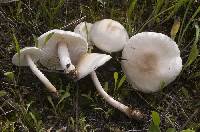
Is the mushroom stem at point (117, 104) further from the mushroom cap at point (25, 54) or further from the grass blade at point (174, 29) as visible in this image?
the grass blade at point (174, 29)

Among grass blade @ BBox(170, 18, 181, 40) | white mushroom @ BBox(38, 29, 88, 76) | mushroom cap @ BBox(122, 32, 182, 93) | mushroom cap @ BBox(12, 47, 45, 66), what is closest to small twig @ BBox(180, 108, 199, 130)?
mushroom cap @ BBox(122, 32, 182, 93)

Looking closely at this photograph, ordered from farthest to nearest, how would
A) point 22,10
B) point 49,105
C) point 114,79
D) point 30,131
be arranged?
point 22,10, point 114,79, point 49,105, point 30,131

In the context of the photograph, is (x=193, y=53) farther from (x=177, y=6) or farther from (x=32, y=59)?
(x=32, y=59)

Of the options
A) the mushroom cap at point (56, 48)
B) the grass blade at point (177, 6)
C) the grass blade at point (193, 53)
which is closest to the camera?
the mushroom cap at point (56, 48)

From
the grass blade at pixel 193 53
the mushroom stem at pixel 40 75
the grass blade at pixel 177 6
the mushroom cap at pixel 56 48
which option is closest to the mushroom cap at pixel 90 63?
the mushroom cap at pixel 56 48

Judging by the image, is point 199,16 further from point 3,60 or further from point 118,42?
point 3,60

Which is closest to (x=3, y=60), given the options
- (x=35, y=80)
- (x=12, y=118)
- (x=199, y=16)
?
(x=35, y=80)

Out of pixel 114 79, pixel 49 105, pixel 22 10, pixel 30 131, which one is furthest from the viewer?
pixel 22 10
